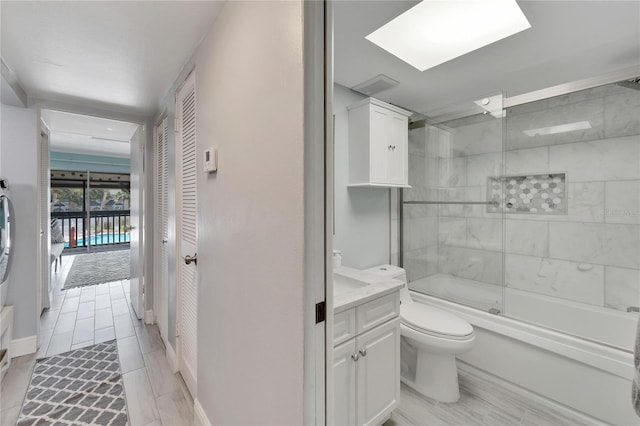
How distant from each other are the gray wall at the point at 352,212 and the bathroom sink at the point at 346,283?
54 cm

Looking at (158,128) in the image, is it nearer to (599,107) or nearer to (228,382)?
(228,382)

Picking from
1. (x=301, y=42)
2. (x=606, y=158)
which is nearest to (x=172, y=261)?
(x=301, y=42)

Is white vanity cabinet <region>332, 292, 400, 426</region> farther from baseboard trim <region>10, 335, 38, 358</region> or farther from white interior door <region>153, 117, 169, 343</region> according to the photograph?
baseboard trim <region>10, 335, 38, 358</region>

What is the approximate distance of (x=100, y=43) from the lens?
1.59 meters

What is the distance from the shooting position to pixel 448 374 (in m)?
1.89

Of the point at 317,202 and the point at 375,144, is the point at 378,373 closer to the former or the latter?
the point at 317,202

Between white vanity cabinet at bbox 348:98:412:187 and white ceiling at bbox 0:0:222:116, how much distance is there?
4.33 feet

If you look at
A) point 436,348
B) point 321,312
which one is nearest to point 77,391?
point 321,312

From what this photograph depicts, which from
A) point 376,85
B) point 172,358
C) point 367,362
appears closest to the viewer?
point 367,362

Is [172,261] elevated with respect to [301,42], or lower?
lower

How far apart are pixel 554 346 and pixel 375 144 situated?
1.90 m

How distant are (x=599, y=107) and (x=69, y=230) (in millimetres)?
9435

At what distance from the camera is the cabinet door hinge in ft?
2.78

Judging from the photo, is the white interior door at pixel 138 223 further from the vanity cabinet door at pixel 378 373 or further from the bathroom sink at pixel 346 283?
the vanity cabinet door at pixel 378 373
